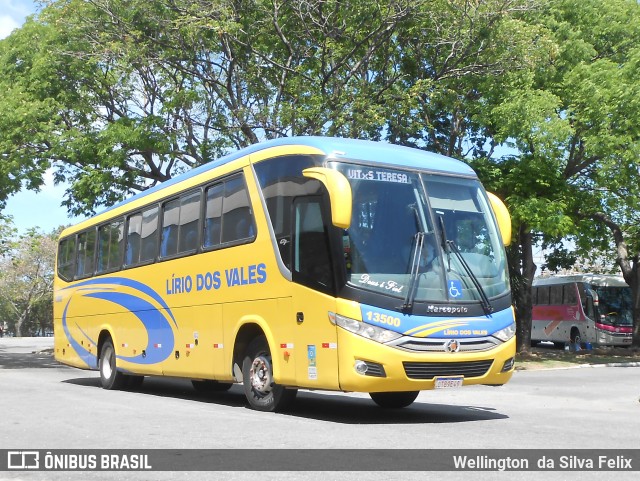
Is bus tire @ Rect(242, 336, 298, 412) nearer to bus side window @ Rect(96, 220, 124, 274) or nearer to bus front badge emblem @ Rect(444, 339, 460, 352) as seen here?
bus front badge emblem @ Rect(444, 339, 460, 352)

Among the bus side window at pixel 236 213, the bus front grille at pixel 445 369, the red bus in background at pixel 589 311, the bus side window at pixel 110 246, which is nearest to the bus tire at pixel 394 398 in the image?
the bus front grille at pixel 445 369

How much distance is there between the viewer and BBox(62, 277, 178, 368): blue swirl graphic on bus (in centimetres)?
1462

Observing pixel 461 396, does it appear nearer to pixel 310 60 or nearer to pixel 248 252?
pixel 248 252

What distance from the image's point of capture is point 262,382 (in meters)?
11.6

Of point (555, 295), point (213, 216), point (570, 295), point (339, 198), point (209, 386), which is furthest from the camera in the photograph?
point (555, 295)

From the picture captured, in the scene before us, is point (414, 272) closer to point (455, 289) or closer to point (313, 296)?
point (455, 289)

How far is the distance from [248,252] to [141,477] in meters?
5.62

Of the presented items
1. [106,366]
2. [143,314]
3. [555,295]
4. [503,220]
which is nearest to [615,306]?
[555,295]

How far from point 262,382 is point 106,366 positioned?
6807mm

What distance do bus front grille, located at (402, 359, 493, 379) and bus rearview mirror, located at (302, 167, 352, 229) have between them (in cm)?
185

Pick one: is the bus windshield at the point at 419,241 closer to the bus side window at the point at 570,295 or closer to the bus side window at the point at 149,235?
the bus side window at the point at 149,235

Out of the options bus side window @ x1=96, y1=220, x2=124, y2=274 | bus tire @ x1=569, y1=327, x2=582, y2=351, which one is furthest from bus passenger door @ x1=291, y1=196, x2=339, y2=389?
bus tire @ x1=569, y1=327, x2=582, y2=351

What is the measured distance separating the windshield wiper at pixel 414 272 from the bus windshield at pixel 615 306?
99.2 ft

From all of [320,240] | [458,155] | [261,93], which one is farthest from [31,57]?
[320,240]
